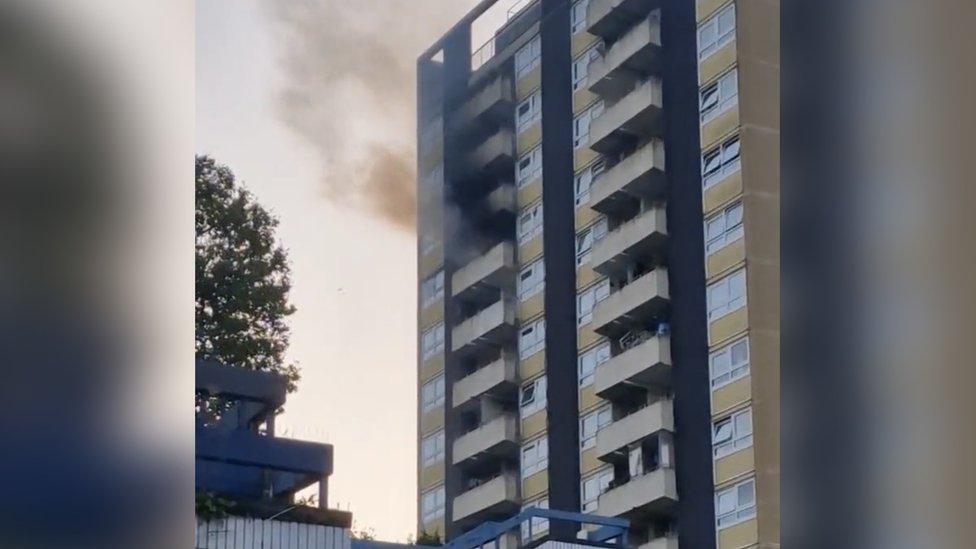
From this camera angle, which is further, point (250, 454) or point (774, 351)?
point (774, 351)

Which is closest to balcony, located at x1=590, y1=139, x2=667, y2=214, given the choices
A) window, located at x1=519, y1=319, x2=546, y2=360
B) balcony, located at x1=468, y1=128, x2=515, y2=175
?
balcony, located at x1=468, y1=128, x2=515, y2=175

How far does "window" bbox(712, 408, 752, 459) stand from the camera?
3.74m

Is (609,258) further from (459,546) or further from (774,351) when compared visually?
(459,546)

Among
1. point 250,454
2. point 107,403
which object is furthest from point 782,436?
point 250,454

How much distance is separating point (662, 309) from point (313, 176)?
1393 mm

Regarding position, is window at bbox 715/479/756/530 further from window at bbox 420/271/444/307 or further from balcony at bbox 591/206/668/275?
window at bbox 420/271/444/307

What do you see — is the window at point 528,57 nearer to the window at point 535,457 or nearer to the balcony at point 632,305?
the balcony at point 632,305

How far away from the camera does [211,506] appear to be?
317cm

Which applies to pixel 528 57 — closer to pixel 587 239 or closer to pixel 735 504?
pixel 587 239

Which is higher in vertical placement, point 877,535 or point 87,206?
point 87,206

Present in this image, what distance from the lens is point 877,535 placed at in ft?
3.02

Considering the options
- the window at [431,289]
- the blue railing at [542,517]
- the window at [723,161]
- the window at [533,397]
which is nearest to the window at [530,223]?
the window at [431,289]

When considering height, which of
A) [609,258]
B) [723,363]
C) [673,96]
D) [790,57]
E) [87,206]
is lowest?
[87,206]

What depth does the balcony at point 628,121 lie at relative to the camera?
4.14 m
